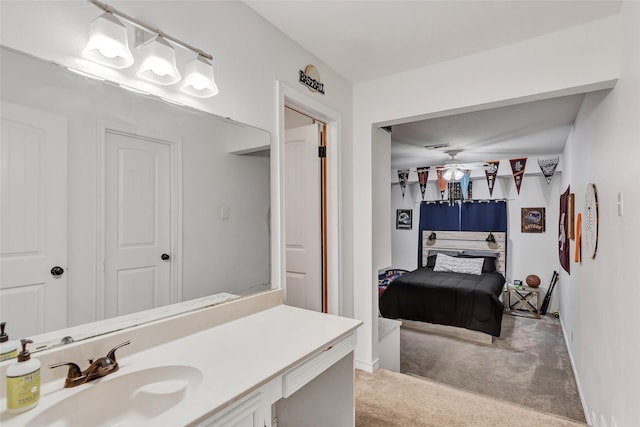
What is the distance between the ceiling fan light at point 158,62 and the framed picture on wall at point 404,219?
20.9 ft

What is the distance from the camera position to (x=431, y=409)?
2211 mm

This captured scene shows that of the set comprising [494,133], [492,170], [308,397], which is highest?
[494,133]

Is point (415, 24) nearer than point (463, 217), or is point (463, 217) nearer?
point (415, 24)

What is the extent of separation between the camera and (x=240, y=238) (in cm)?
181

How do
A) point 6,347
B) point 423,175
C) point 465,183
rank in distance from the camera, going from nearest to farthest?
1. point 6,347
2. point 465,183
3. point 423,175

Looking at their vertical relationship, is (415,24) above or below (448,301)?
above

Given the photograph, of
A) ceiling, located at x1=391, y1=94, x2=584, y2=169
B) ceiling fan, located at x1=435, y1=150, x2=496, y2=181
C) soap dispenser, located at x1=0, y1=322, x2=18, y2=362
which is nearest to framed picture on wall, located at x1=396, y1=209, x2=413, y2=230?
ceiling, located at x1=391, y1=94, x2=584, y2=169

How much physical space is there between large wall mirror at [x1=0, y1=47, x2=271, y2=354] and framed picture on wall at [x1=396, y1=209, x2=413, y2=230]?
5.90m

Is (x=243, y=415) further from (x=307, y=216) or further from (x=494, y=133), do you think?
(x=494, y=133)

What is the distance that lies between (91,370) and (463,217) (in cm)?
653

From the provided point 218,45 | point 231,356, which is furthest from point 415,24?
point 231,356

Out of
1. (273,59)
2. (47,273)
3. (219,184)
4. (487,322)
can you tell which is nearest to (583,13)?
(273,59)

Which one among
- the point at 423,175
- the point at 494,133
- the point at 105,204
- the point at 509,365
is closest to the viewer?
the point at 105,204

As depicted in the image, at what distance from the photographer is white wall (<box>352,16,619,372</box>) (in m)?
1.94
